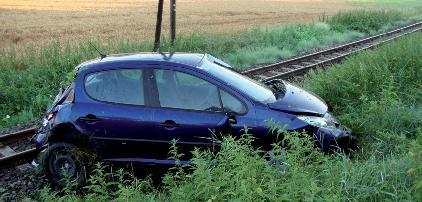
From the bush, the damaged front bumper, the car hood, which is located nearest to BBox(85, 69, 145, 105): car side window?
the car hood

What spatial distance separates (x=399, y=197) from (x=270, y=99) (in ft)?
9.50

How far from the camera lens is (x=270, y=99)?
251 inches

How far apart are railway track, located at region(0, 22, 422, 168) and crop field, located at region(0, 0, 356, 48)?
8.41 meters

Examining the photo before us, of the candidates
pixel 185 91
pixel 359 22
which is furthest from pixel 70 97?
pixel 359 22

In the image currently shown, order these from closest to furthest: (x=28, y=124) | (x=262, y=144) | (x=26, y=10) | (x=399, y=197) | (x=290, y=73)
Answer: (x=399, y=197) → (x=262, y=144) → (x=28, y=124) → (x=290, y=73) → (x=26, y=10)

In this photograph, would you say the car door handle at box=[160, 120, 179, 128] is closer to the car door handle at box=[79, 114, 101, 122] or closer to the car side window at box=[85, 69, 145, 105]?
the car side window at box=[85, 69, 145, 105]

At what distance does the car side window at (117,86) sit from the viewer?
246 inches

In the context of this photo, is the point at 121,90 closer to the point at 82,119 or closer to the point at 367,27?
the point at 82,119

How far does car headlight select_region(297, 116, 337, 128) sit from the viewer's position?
19.8 ft

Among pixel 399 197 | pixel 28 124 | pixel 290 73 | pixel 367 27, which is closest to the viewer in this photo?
pixel 399 197

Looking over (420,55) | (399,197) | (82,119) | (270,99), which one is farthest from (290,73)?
(399,197)

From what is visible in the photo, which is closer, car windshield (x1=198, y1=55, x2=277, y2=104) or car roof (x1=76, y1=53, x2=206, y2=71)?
car windshield (x1=198, y1=55, x2=277, y2=104)

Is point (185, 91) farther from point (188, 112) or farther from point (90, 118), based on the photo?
point (90, 118)

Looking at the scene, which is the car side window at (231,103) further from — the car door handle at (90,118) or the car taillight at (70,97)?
the car taillight at (70,97)
